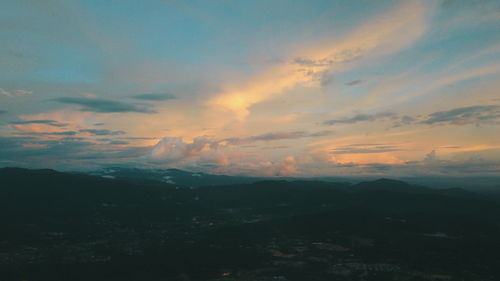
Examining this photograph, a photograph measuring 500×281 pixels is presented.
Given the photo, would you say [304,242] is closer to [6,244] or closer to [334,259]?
[334,259]

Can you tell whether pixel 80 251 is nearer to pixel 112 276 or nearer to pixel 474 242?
pixel 112 276

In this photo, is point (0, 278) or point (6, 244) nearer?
point (0, 278)

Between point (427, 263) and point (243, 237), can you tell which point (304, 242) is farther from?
point (427, 263)

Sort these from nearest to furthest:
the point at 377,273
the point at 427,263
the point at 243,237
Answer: the point at 377,273, the point at 427,263, the point at 243,237

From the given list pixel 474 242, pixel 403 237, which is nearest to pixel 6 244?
pixel 403 237

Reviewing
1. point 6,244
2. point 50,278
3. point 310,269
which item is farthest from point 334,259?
point 6,244

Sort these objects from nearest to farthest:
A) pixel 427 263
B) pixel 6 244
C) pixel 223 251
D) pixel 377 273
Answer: pixel 377 273
pixel 427 263
pixel 223 251
pixel 6 244

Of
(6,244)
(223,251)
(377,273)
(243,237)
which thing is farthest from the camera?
(243,237)

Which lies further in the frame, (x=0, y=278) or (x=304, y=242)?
(x=304, y=242)

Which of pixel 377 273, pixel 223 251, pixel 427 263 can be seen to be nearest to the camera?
pixel 377 273

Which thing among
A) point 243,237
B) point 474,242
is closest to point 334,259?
point 243,237
